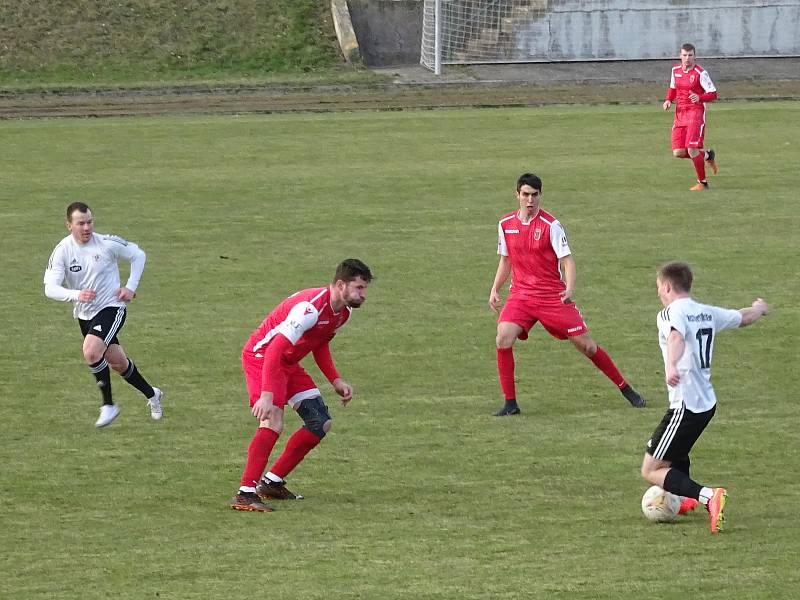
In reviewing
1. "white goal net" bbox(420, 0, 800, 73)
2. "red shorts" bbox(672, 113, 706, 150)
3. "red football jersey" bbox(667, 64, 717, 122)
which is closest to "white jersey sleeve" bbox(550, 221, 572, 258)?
"red shorts" bbox(672, 113, 706, 150)

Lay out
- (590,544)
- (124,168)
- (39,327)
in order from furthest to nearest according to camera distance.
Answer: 1. (124,168)
2. (39,327)
3. (590,544)

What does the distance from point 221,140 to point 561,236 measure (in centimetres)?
1837

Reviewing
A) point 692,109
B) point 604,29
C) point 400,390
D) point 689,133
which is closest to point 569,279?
point 400,390

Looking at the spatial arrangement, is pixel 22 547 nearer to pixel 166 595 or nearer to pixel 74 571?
pixel 74 571

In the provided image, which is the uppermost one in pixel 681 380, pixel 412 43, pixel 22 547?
pixel 412 43

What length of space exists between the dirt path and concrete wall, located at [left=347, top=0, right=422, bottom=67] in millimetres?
1538

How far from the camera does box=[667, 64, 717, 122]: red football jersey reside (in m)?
23.7

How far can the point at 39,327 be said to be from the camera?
15.4 metres

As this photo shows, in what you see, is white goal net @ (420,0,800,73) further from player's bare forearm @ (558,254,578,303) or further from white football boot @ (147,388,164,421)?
white football boot @ (147,388,164,421)

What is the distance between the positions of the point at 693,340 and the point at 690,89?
16.1 meters

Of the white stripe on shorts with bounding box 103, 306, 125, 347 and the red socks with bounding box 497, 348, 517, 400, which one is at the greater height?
the white stripe on shorts with bounding box 103, 306, 125, 347

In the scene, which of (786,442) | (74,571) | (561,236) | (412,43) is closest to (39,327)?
(561,236)

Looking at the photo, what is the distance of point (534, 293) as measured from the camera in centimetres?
1225

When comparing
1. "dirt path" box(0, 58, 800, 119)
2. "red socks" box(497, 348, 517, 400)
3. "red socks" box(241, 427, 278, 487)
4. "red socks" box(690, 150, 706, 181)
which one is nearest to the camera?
"red socks" box(241, 427, 278, 487)
